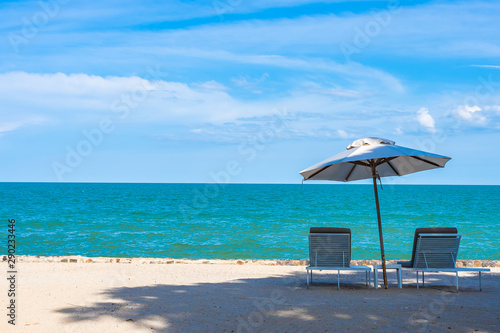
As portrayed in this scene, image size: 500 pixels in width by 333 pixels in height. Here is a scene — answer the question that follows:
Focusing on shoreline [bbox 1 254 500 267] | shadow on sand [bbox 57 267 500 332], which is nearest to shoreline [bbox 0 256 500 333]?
shadow on sand [bbox 57 267 500 332]

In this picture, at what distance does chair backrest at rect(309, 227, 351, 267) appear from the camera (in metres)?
7.12

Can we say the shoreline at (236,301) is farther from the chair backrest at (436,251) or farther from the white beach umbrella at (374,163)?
the white beach umbrella at (374,163)

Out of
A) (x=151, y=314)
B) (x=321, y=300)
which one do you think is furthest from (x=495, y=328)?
(x=151, y=314)

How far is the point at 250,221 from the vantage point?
3077 centimetres

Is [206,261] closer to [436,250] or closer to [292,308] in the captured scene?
[436,250]

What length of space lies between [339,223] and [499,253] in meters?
14.0

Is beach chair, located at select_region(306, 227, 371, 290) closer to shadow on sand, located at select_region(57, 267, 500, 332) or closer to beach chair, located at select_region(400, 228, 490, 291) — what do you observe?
shadow on sand, located at select_region(57, 267, 500, 332)

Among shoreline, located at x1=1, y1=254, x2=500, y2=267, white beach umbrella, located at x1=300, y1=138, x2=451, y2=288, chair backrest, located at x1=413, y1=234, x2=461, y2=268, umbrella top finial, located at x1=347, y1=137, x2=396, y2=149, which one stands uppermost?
umbrella top finial, located at x1=347, y1=137, x2=396, y2=149

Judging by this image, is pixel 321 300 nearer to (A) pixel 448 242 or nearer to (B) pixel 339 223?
(A) pixel 448 242

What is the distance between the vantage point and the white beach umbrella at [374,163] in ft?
21.7

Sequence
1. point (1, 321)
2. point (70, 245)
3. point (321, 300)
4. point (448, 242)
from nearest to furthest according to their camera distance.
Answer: point (1, 321) → point (321, 300) → point (448, 242) → point (70, 245)

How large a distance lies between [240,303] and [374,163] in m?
3.00

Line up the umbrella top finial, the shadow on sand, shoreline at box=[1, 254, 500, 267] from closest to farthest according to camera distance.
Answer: the shadow on sand < the umbrella top finial < shoreline at box=[1, 254, 500, 267]

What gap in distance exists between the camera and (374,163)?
746 cm
